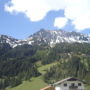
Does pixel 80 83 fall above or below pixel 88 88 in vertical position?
above

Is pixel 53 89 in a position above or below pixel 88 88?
above

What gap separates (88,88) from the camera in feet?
618

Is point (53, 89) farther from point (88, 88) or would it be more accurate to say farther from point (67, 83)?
point (88, 88)

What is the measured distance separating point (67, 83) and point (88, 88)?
9207 centimetres

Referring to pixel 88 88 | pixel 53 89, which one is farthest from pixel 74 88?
pixel 88 88

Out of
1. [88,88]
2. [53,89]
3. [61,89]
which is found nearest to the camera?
[61,89]

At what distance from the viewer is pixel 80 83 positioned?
100875 millimetres

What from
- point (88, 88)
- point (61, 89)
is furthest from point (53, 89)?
point (88, 88)

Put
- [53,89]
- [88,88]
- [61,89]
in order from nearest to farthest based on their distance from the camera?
[61,89], [53,89], [88,88]

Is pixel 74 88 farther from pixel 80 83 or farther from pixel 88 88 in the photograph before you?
pixel 88 88

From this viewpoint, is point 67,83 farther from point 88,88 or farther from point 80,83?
point 88,88

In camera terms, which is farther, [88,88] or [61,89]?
[88,88]

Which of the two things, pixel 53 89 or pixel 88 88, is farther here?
pixel 88 88

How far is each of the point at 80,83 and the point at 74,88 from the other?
2860 millimetres
